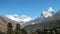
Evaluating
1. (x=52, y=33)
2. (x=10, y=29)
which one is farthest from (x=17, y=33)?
(x=52, y=33)

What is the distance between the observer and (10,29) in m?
107

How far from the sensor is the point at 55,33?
7717 inches

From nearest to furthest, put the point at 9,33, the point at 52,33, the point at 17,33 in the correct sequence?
the point at 9,33 < the point at 17,33 < the point at 52,33

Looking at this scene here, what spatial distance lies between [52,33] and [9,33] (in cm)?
9708

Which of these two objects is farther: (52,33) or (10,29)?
(52,33)

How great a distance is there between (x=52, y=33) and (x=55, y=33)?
3705mm

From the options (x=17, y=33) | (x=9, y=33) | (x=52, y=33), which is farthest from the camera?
(x=52, y=33)

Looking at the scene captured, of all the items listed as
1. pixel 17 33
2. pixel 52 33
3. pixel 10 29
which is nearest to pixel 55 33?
pixel 52 33

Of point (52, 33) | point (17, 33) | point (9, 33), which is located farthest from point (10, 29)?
point (52, 33)

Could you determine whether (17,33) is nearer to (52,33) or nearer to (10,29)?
(10,29)

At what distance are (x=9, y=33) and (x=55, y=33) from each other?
327 ft

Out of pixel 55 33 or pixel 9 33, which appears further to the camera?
pixel 55 33

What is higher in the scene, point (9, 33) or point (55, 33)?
point (55, 33)

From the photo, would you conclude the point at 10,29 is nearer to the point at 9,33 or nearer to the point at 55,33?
the point at 9,33
